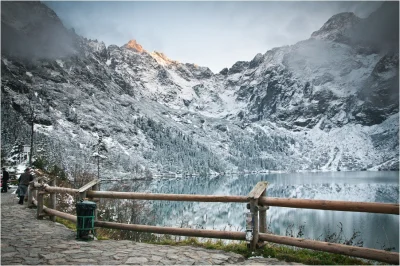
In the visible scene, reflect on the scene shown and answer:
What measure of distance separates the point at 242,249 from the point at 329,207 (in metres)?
2.25

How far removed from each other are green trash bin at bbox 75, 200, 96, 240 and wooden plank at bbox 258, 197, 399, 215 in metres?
4.59

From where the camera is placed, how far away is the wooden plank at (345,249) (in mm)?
5913

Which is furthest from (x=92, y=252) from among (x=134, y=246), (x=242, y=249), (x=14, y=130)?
(x=14, y=130)

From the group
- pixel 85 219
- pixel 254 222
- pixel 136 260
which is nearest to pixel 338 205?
pixel 254 222

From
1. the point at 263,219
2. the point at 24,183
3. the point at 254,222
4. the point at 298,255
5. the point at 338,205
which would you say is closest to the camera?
the point at 338,205

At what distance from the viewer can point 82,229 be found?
8.93m

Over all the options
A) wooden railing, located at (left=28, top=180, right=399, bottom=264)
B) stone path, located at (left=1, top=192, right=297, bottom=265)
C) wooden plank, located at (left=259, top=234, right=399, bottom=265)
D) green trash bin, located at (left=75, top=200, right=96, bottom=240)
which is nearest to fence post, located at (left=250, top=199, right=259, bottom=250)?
wooden railing, located at (left=28, top=180, right=399, bottom=264)

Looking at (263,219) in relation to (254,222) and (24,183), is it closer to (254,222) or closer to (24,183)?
(254,222)

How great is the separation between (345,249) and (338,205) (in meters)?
0.84

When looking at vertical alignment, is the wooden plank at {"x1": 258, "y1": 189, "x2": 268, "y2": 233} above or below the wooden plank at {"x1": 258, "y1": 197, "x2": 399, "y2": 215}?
below

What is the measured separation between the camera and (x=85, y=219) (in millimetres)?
9008

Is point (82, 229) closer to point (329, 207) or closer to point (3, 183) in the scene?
point (329, 207)

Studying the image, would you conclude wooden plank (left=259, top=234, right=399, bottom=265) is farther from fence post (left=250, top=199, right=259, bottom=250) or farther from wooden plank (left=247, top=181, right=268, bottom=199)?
wooden plank (left=247, top=181, right=268, bottom=199)

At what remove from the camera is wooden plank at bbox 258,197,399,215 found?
6.07m
